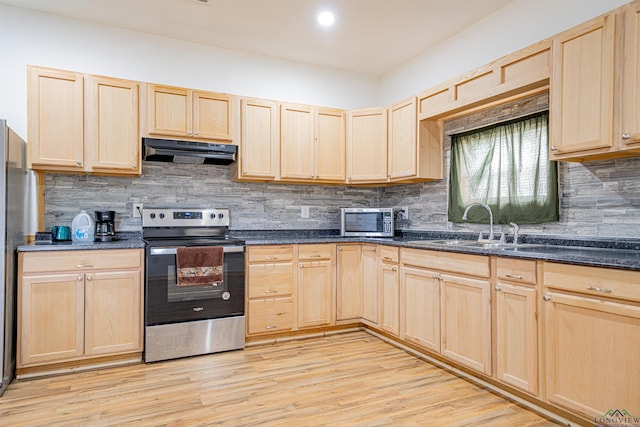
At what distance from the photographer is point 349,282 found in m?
3.80

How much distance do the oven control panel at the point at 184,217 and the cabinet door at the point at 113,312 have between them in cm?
67

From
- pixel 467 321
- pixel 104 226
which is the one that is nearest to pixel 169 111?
pixel 104 226

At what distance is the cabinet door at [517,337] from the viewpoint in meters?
2.24

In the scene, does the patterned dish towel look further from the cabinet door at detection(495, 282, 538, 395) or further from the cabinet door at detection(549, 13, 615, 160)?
the cabinet door at detection(549, 13, 615, 160)

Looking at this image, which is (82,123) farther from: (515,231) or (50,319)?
(515,231)

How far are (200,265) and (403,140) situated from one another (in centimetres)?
217

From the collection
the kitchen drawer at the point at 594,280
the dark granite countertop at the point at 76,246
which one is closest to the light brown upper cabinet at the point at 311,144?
the dark granite countertop at the point at 76,246

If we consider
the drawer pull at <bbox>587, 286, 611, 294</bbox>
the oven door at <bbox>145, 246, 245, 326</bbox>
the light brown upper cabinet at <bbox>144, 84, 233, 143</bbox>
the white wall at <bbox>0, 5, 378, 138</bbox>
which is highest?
A: the white wall at <bbox>0, 5, 378, 138</bbox>

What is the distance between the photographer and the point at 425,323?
3.03m

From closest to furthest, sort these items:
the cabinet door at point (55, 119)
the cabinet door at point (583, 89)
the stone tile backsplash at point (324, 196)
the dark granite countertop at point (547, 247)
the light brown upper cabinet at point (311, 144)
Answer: the dark granite countertop at point (547, 247) < the cabinet door at point (583, 89) < the stone tile backsplash at point (324, 196) < the cabinet door at point (55, 119) < the light brown upper cabinet at point (311, 144)

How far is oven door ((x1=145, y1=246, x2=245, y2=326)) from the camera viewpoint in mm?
3037

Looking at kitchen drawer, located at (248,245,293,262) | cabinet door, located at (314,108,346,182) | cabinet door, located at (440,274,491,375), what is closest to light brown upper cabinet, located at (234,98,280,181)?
cabinet door, located at (314,108,346,182)

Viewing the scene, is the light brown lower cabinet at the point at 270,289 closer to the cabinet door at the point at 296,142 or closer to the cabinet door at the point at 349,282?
the cabinet door at the point at 349,282

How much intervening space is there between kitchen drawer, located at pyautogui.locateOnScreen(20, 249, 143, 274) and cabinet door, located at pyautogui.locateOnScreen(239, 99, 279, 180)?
3.95 feet
